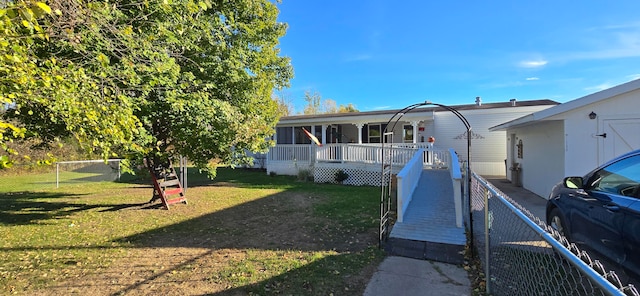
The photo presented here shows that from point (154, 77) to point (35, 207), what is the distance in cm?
807

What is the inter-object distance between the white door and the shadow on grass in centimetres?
1294

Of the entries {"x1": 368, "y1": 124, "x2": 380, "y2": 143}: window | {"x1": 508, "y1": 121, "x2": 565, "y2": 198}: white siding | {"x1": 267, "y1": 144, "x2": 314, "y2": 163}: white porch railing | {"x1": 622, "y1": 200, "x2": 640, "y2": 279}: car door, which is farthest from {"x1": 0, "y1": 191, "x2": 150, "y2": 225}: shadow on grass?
{"x1": 368, "y1": 124, "x2": 380, "y2": 143}: window

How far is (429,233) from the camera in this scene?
5.52m

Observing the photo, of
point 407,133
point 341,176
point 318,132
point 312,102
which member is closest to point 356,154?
point 341,176

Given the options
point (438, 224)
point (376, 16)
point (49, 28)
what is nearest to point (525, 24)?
point (376, 16)

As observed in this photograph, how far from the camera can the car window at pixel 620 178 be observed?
10.4 feet

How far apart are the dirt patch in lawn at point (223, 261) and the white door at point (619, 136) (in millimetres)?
6599

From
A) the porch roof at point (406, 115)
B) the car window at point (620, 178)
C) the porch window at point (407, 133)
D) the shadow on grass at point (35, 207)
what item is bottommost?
the shadow on grass at point (35, 207)

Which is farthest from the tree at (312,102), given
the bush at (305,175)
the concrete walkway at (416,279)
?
the concrete walkway at (416,279)

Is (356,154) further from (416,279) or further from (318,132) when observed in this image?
(416,279)

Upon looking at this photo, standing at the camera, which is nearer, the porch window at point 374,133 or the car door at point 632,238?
the car door at point 632,238

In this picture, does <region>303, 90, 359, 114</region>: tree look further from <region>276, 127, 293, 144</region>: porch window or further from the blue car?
the blue car

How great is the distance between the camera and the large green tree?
141 inches

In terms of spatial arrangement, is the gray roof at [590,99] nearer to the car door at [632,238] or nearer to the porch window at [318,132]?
the car door at [632,238]
